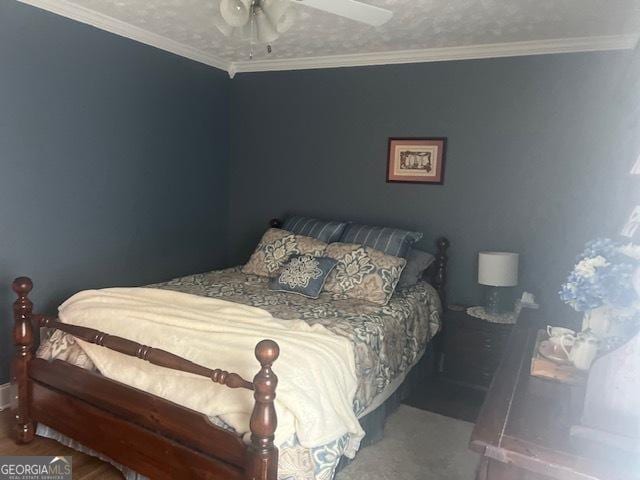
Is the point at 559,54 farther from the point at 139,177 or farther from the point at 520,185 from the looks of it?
the point at 139,177

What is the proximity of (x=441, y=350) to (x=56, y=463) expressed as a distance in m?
2.44

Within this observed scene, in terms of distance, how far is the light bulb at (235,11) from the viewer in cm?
214

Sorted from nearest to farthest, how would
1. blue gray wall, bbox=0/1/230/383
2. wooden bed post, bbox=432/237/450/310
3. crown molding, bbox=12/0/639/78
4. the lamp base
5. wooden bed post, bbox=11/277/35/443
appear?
wooden bed post, bbox=11/277/35/443 < blue gray wall, bbox=0/1/230/383 < crown molding, bbox=12/0/639/78 < the lamp base < wooden bed post, bbox=432/237/450/310

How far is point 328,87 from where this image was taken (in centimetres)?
386

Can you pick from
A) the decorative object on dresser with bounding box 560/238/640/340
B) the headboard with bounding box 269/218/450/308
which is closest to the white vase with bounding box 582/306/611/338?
the decorative object on dresser with bounding box 560/238/640/340

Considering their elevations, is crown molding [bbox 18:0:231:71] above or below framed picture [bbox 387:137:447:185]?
above

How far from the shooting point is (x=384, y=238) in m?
3.38

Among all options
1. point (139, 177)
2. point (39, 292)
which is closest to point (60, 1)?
point (139, 177)

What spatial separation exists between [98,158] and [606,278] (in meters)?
3.01

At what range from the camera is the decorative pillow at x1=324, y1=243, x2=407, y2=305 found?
117 inches

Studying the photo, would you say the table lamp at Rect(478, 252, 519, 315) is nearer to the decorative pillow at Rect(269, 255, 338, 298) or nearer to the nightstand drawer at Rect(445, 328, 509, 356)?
the nightstand drawer at Rect(445, 328, 509, 356)

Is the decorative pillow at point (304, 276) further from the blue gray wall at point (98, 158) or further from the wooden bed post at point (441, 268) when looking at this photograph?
the blue gray wall at point (98, 158)

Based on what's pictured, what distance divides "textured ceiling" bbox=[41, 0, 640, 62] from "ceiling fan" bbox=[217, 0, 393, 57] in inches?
15.6

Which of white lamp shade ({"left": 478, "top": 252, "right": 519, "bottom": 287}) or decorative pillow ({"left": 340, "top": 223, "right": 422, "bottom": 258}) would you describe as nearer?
white lamp shade ({"left": 478, "top": 252, "right": 519, "bottom": 287})
